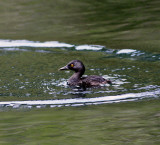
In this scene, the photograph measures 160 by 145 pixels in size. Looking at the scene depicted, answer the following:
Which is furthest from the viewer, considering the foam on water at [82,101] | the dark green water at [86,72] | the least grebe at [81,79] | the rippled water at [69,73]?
the least grebe at [81,79]

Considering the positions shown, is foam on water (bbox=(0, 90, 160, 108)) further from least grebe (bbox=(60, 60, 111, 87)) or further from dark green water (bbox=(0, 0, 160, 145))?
least grebe (bbox=(60, 60, 111, 87))

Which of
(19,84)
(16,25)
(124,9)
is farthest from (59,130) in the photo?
(124,9)

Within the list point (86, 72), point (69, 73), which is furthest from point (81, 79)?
point (69, 73)

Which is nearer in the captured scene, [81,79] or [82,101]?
[82,101]

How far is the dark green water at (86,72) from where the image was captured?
6.73 metres

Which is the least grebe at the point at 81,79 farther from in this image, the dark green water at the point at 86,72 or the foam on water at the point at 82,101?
the foam on water at the point at 82,101

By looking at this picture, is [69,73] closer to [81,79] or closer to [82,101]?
[81,79]

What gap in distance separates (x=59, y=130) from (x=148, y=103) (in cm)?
202

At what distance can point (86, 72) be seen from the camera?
11211 millimetres

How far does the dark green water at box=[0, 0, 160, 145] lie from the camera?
265 inches

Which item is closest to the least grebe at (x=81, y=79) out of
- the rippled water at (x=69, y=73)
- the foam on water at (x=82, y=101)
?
the rippled water at (x=69, y=73)

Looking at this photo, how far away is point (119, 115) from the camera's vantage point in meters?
7.47

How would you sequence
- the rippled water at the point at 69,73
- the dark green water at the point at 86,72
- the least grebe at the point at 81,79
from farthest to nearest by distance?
the least grebe at the point at 81,79 < the rippled water at the point at 69,73 < the dark green water at the point at 86,72

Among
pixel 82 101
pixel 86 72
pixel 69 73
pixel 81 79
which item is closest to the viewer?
pixel 82 101
